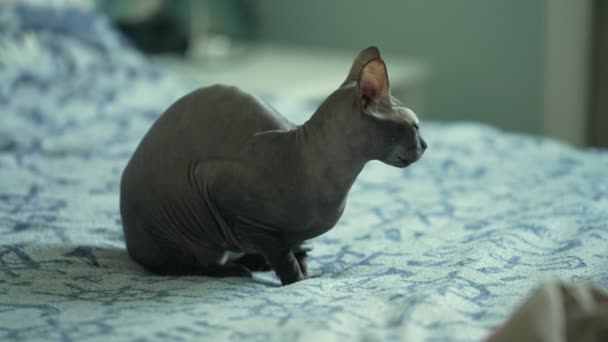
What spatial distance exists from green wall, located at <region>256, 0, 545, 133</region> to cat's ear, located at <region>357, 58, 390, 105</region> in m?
1.84

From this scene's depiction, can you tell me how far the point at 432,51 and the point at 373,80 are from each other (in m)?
1.99

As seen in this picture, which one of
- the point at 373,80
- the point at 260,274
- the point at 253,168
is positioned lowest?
the point at 260,274

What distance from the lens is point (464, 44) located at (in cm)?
294

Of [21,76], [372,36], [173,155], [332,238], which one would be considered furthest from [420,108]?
[173,155]


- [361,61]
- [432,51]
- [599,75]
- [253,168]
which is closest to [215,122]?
[253,168]

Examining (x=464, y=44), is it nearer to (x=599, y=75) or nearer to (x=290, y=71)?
(x=599, y=75)

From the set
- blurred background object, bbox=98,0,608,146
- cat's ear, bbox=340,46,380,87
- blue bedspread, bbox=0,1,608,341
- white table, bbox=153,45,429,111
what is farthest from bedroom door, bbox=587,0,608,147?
cat's ear, bbox=340,46,380,87

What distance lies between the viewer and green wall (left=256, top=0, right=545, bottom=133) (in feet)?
9.29

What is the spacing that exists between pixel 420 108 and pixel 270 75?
0.55 m

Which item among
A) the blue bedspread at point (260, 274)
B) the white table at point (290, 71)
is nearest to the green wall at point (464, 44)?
the white table at point (290, 71)

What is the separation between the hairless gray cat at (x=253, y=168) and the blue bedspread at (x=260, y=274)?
58 mm

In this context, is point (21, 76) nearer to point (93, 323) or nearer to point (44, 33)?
point (44, 33)

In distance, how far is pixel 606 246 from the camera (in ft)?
4.24

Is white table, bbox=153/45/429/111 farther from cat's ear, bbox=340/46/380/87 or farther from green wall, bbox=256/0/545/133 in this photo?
cat's ear, bbox=340/46/380/87
